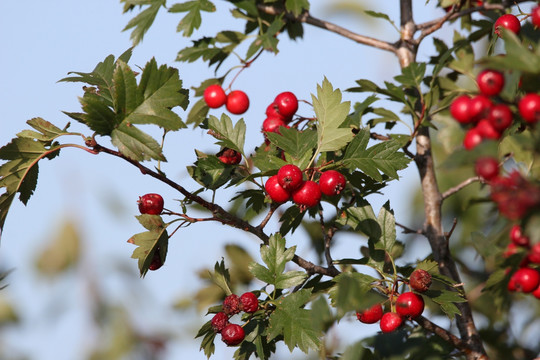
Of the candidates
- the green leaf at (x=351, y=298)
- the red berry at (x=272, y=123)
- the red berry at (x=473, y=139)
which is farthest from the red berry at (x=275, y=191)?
the red berry at (x=473, y=139)

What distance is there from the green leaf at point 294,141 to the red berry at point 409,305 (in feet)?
1.66

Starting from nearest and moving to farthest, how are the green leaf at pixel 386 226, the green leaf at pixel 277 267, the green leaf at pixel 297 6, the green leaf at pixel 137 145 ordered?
the green leaf at pixel 137 145 < the green leaf at pixel 277 267 < the green leaf at pixel 386 226 < the green leaf at pixel 297 6

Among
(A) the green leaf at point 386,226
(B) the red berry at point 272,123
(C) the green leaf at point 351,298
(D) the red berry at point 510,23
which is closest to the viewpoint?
(C) the green leaf at point 351,298

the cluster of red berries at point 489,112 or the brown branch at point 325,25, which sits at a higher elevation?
the brown branch at point 325,25

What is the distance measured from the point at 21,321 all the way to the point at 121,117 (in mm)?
2105

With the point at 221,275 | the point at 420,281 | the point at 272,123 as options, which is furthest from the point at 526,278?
the point at 272,123

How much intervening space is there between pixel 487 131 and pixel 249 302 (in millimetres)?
967

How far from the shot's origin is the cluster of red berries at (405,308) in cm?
180

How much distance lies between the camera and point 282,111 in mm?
2318

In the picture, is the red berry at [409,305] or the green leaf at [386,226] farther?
the green leaf at [386,226]

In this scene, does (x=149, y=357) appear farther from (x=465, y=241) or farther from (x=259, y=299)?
(x=465, y=241)

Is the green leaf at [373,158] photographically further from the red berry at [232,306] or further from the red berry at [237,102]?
the red berry at [237,102]

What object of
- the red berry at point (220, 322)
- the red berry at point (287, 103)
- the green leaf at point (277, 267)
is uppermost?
the red berry at point (287, 103)

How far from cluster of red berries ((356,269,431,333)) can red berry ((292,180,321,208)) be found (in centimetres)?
34
